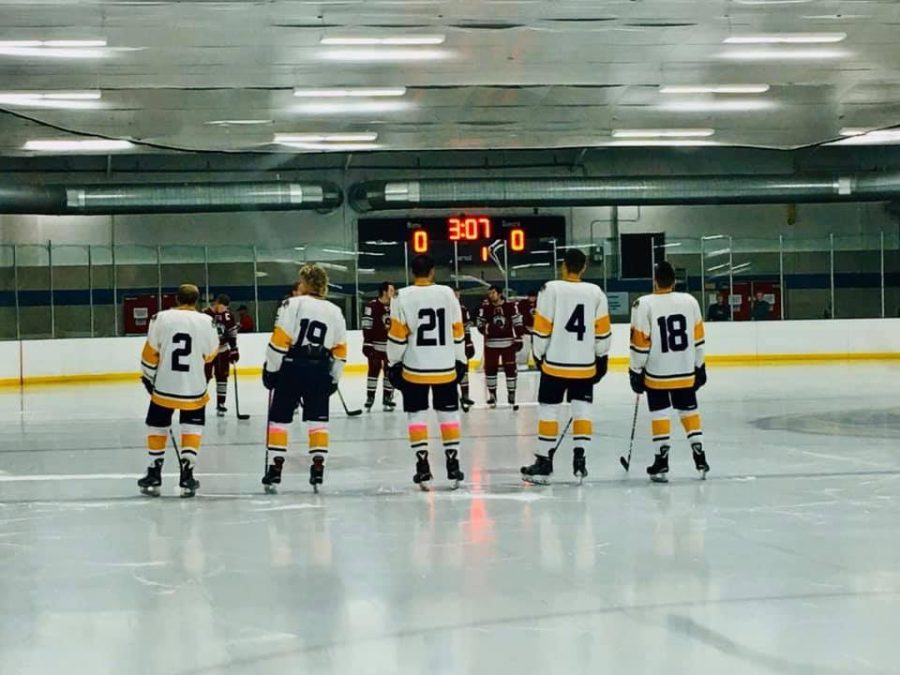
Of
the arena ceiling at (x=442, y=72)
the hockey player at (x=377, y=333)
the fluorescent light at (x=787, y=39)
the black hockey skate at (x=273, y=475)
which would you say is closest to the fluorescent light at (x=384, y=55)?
the arena ceiling at (x=442, y=72)

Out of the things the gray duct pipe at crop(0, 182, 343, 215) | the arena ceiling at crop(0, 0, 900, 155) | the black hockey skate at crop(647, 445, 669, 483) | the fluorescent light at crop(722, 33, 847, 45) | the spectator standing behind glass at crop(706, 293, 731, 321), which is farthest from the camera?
the spectator standing behind glass at crop(706, 293, 731, 321)

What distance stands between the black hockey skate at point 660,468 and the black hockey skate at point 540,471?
1.92ft

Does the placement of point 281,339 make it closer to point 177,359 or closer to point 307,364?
point 307,364

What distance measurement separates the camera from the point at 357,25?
12.0m

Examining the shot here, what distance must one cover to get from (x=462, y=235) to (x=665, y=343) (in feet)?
52.0

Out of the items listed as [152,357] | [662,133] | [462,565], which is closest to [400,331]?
[152,357]

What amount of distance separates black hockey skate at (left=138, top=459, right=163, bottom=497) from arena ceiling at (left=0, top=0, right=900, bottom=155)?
5.07 m

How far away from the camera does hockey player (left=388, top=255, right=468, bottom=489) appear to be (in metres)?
7.48

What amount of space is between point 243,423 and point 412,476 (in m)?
4.84

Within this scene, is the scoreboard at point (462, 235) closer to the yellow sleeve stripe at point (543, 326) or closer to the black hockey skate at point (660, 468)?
the yellow sleeve stripe at point (543, 326)

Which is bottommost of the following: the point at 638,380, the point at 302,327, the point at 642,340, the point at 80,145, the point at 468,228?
the point at 638,380

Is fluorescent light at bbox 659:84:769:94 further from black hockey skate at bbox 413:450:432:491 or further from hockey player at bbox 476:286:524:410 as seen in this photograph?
black hockey skate at bbox 413:450:432:491

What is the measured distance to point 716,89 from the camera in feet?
53.2

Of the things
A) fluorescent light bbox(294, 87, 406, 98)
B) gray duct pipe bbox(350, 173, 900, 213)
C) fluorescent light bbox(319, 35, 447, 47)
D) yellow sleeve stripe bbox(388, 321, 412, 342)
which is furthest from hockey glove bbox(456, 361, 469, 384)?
gray duct pipe bbox(350, 173, 900, 213)
